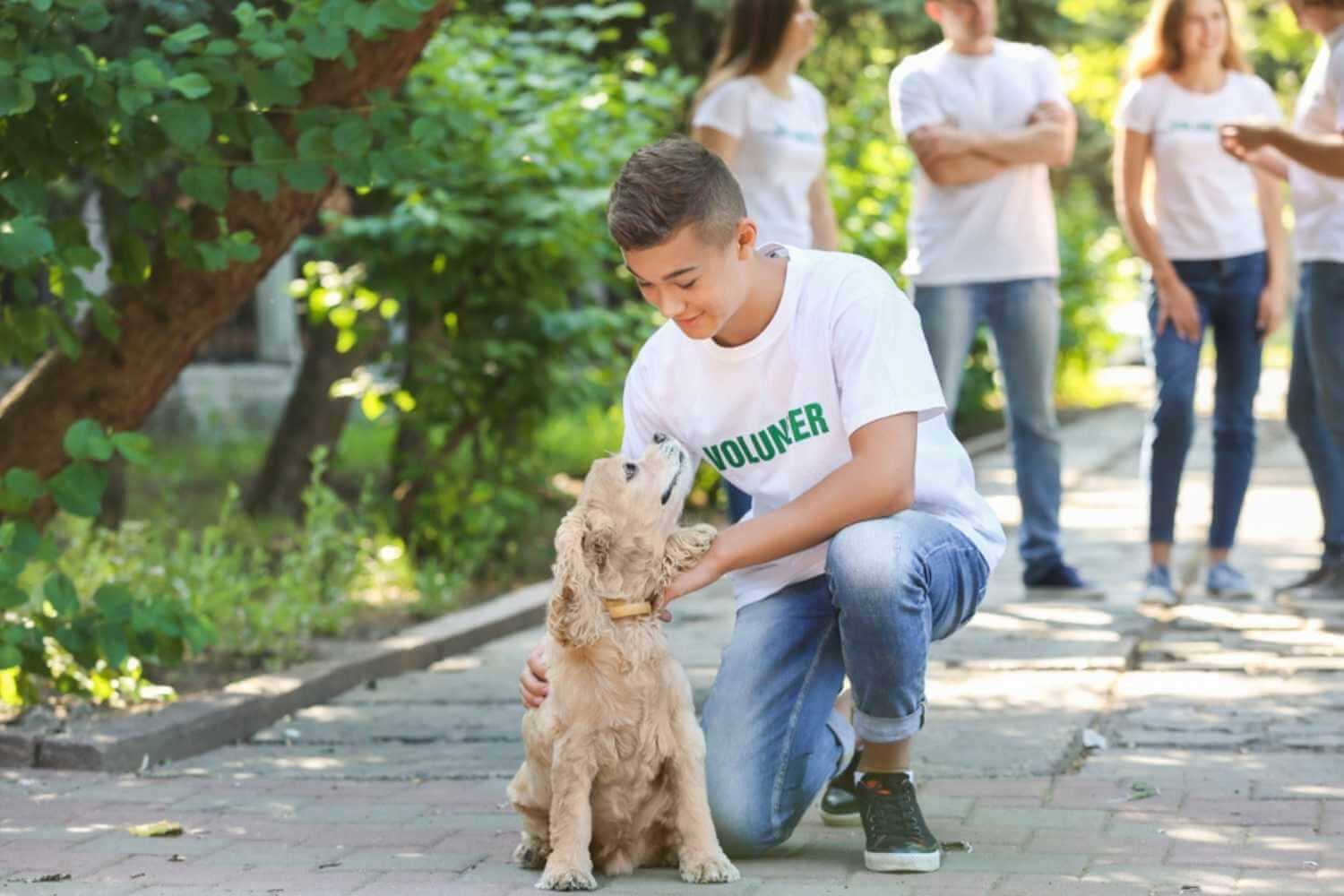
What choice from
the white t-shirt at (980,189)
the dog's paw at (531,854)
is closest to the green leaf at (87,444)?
the dog's paw at (531,854)

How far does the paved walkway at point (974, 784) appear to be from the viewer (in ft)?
13.5

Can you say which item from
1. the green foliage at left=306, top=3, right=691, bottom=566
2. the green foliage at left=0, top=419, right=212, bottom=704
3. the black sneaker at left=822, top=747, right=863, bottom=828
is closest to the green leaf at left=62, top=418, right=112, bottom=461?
the green foliage at left=0, top=419, right=212, bottom=704

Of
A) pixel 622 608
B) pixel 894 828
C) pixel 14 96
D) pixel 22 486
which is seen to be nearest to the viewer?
pixel 622 608

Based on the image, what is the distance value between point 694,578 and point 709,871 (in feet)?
2.00

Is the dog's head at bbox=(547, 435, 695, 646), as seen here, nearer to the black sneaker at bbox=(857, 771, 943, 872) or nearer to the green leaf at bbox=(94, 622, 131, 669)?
the black sneaker at bbox=(857, 771, 943, 872)

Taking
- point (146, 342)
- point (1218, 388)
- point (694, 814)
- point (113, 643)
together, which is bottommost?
point (1218, 388)

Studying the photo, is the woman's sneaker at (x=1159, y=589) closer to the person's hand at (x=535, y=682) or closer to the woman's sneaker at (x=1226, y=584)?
the woman's sneaker at (x=1226, y=584)

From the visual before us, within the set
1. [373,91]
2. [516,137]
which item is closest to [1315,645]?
[373,91]

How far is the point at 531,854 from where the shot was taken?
166 inches

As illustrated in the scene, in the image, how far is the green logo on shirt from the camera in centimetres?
423

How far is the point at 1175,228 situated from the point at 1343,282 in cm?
71

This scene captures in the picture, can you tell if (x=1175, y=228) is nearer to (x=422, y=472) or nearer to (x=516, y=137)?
(x=516, y=137)

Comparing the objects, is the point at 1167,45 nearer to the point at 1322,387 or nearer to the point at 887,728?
the point at 1322,387

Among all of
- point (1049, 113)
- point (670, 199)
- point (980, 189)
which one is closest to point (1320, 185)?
point (1049, 113)
